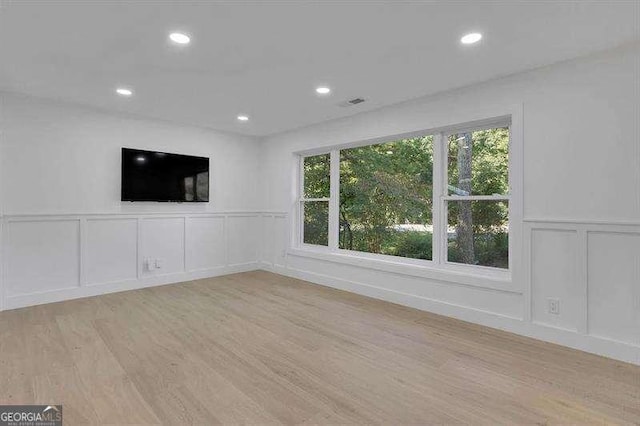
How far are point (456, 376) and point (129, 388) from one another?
2159mm

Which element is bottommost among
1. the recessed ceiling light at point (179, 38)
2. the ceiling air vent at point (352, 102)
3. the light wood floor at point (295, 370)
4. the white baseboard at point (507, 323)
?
the light wood floor at point (295, 370)

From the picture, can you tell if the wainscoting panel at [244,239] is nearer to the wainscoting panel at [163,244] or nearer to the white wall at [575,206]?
the wainscoting panel at [163,244]

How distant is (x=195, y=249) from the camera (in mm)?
5277

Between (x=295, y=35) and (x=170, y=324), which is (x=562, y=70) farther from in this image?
(x=170, y=324)

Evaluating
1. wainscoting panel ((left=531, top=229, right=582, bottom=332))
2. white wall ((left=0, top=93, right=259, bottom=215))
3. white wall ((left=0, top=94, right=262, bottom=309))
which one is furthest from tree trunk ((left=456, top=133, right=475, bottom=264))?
white wall ((left=0, top=93, right=259, bottom=215))

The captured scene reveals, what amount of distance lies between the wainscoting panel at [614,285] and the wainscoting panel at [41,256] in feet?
17.6

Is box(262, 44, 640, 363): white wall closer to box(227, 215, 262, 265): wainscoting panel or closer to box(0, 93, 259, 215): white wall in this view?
box(227, 215, 262, 265): wainscoting panel

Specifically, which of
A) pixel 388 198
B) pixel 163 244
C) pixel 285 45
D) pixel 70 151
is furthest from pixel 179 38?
pixel 163 244

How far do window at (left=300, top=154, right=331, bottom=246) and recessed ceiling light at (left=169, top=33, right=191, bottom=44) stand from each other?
292cm

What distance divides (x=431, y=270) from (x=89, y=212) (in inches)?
166

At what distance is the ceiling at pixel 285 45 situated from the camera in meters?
2.12

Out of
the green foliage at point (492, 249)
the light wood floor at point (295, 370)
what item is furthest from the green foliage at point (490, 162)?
the light wood floor at point (295, 370)

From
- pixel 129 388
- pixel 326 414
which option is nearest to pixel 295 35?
pixel 326 414

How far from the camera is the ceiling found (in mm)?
2115
